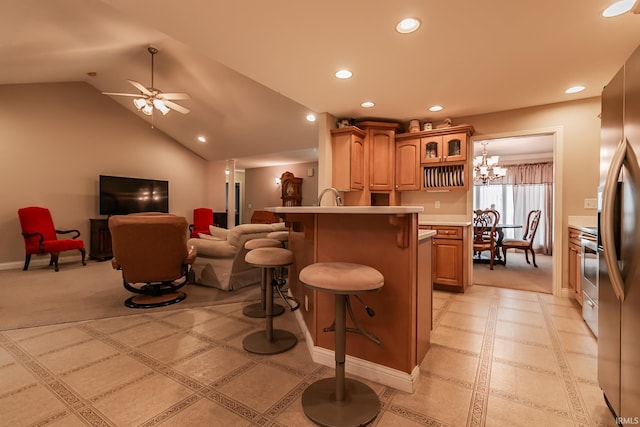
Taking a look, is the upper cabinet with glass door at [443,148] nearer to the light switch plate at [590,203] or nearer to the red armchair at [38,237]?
the light switch plate at [590,203]

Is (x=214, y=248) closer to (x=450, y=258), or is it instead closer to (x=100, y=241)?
(x=450, y=258)

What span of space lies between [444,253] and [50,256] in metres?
6.85

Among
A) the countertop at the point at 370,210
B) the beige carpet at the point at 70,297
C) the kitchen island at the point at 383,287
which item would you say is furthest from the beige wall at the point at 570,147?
the beige carpet at the point at 70,297

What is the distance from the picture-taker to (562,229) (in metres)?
3.63

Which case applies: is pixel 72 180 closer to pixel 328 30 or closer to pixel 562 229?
pixel 328 30

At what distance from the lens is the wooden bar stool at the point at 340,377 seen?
1382 mm

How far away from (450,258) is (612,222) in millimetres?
2634

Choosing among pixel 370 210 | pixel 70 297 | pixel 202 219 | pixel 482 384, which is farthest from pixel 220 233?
pixel 202 219

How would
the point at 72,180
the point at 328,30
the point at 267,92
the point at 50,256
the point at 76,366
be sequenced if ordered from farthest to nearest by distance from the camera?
the point at 72,180 → the point at 50,256 → the point at 267,92 → the point at 328,30 → the point at 76,366

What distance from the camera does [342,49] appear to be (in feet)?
8.19

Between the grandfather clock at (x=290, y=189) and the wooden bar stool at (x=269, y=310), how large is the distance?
5899mm

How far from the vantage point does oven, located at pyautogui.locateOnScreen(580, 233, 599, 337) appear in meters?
2.31

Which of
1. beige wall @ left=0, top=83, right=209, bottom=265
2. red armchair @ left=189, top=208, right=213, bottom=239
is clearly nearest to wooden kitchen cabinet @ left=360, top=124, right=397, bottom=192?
red armchair @ left=189, top=208, right=213, bottom=239

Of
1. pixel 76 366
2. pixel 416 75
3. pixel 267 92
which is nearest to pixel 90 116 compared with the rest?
pixel 267 92
